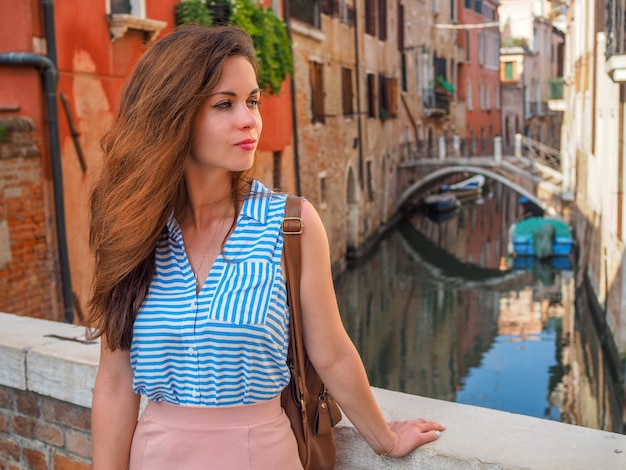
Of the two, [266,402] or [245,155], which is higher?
[245,155]

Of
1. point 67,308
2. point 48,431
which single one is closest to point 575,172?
point 67,308

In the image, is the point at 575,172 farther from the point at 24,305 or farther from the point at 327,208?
the point at 24,305

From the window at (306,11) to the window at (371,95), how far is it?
5.11 metres

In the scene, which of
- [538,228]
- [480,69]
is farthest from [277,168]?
[480,69]

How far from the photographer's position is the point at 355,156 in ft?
66.1

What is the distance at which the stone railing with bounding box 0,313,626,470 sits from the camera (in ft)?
5.59

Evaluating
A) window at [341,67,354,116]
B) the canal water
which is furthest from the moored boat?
window at [341,67,354,116]

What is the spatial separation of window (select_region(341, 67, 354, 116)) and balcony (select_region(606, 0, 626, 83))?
9663mm

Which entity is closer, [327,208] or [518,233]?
[327,208]

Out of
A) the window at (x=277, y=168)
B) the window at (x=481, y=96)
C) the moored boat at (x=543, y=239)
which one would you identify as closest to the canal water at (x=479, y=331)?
the moored boat at (x=543, y=239)

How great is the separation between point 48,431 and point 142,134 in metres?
1.45

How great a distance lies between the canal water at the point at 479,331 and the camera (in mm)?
10492

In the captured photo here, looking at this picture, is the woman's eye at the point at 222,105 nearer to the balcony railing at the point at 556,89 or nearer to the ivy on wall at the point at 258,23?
the ivy on wall at the point at 258,23

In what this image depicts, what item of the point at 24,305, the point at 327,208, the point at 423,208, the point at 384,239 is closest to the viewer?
the point at 24,305
